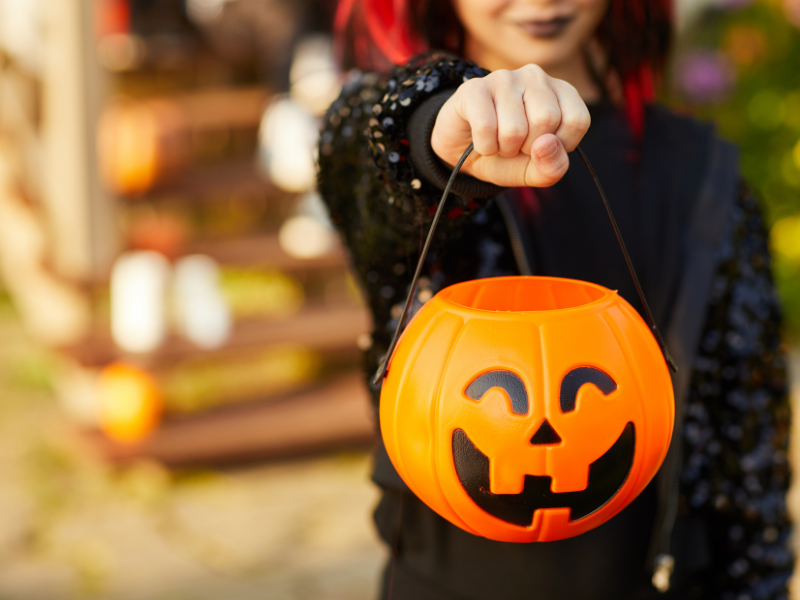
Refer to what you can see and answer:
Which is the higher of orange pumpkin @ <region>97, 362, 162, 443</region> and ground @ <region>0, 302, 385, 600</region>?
orange pumpkin @ <region>97, 362, 162, 443</region>

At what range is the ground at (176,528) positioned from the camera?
297 centimetres

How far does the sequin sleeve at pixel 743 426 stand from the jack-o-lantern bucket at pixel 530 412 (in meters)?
0.45

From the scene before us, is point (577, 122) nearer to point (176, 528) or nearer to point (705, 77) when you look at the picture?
point (176, 528)

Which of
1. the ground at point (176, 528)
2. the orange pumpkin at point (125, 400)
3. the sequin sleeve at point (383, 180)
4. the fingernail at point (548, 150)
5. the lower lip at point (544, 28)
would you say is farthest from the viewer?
the orange pumpkin at point (125, 400)

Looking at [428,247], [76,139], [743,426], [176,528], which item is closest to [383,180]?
[428,247]

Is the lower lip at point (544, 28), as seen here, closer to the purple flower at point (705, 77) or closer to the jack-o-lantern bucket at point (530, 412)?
the jack-o-lantern bucket at point (530, 412)

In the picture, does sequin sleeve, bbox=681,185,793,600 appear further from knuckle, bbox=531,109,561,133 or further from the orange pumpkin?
the orange pumpkin

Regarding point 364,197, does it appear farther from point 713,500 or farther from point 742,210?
point 713,500

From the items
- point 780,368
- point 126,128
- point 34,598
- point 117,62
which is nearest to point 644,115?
point 780,368

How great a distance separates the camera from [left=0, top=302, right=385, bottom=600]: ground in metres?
2.97

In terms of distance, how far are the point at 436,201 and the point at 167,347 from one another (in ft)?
9.93

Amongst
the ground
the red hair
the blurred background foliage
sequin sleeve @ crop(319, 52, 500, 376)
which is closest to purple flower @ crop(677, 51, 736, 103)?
the blurred background foliage

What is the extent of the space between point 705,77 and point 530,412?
188 inches

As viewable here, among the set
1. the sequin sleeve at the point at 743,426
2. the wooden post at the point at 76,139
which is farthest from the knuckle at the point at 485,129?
the wooden post at the point at 76,139
